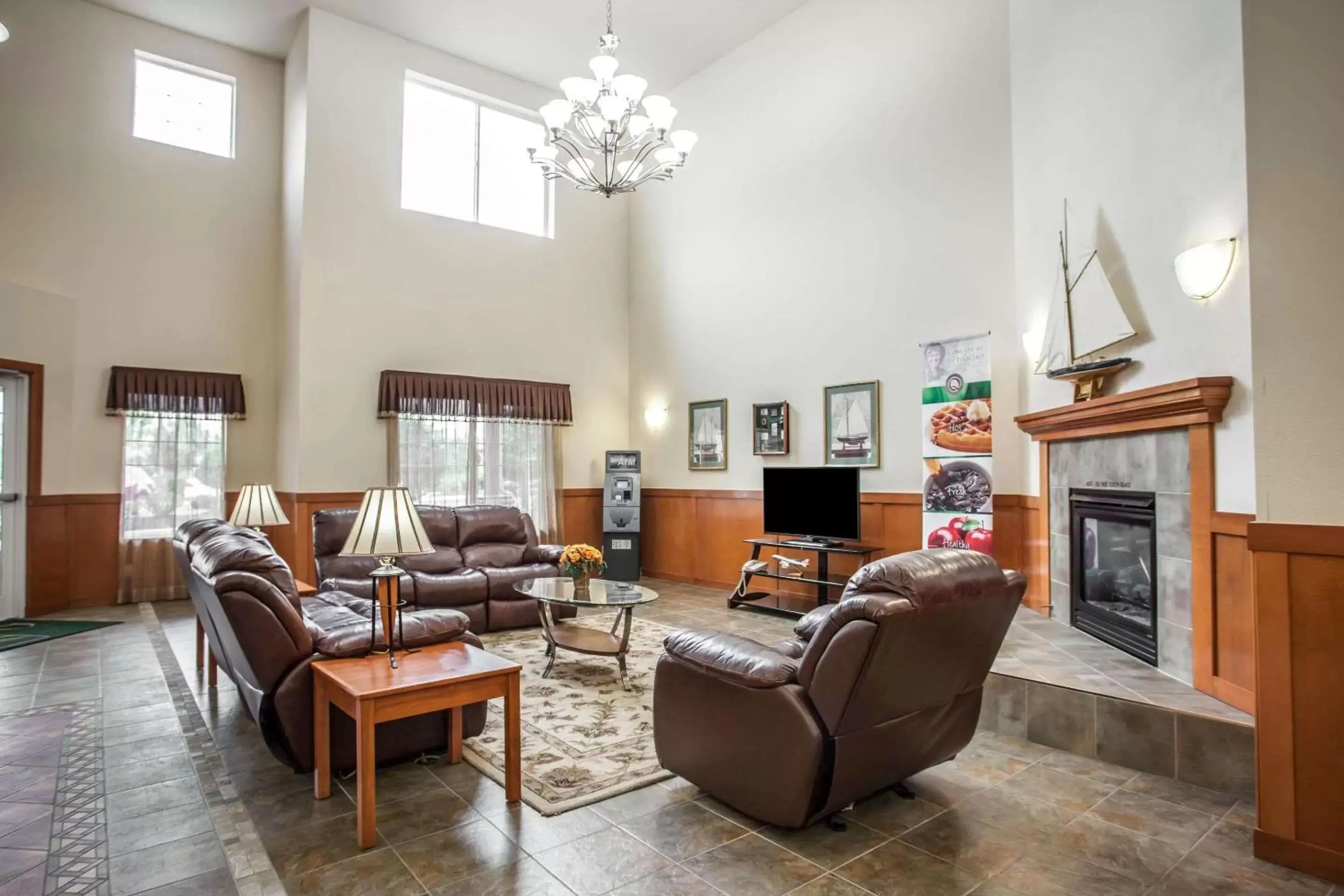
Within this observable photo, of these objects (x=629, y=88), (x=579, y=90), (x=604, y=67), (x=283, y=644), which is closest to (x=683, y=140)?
(x=629, y=88)

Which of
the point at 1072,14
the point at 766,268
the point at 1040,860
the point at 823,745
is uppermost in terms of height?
the point at 1072,14

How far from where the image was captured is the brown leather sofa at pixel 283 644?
9.42 feet

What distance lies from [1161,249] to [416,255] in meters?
6.62

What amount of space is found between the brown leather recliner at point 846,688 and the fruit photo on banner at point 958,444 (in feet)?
9.53

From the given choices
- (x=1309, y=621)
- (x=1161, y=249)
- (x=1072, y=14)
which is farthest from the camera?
(x=1072, y=14)

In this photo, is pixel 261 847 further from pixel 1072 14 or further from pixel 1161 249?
pixel 1072 14

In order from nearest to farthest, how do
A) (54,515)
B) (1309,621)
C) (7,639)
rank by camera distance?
(1309,621), (7,639), (54,515)

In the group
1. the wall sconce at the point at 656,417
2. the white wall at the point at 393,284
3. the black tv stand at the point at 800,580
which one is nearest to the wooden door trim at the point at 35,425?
the white wall at the point at 393,284

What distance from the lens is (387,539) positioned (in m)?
2.91

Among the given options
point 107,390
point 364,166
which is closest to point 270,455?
point 107,390

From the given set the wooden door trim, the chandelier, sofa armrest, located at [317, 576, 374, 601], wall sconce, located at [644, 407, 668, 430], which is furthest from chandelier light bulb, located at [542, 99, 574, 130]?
the wooden door trim

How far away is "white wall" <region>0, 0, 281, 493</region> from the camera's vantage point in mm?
6523

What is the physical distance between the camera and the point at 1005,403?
5594 millimetres

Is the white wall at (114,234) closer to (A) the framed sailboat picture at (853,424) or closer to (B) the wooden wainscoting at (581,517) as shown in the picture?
(B) the wooden wainscoting at (581,517)
